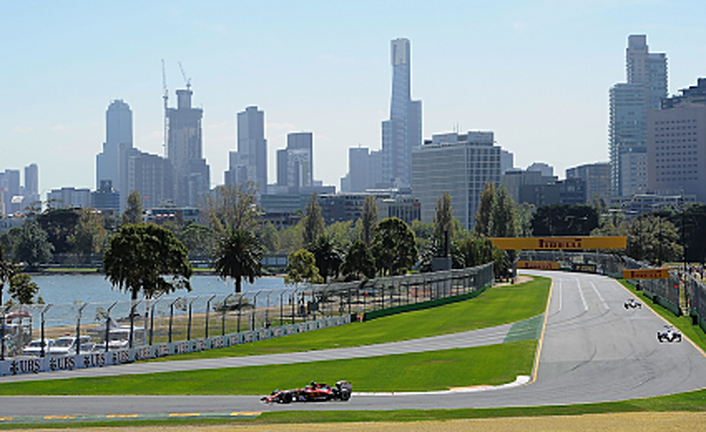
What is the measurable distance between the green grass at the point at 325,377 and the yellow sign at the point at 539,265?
367ft

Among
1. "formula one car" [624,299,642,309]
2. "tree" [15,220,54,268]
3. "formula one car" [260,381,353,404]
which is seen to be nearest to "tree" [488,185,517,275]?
"formula one car" [624,299,642,309]

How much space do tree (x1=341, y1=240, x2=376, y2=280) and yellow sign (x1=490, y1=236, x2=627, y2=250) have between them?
1488 inches

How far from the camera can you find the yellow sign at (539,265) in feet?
513

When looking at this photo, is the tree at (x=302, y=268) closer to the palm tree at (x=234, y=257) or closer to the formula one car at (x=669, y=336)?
the palm tree at (x=234, y=257)

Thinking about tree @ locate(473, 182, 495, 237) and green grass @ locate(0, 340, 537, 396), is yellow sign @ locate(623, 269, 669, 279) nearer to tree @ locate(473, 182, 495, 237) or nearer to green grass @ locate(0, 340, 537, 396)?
green grass @ locate(0, 340, 537, 396)

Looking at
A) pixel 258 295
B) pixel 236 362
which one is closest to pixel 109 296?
pixel 258 295

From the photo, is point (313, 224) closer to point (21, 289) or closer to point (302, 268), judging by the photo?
point (302, 268)

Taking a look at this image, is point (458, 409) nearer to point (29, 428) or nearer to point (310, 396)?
point (310, 396)

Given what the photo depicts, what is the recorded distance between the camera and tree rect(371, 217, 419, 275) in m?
107

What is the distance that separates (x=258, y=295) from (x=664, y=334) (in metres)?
30.5

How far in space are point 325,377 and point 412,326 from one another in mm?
27584

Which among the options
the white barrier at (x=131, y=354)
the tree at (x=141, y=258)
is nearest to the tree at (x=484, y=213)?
the tree at (x=141, y=258)

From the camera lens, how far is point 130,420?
2905cm

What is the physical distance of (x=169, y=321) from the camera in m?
49.8
